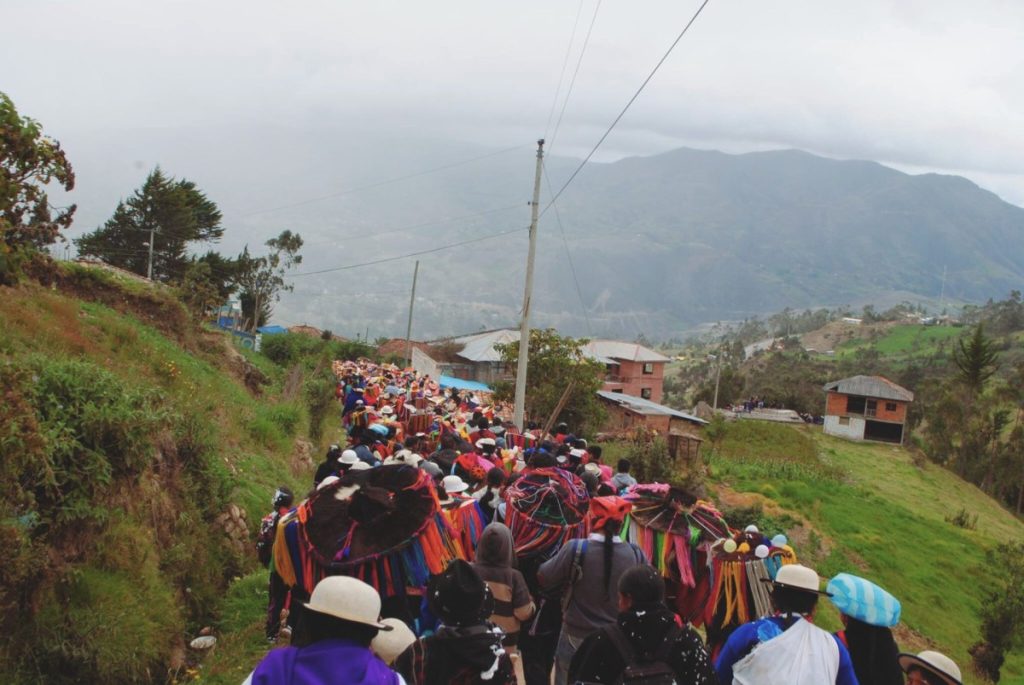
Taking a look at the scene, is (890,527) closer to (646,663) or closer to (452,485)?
(452,485)

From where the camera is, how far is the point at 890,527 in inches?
1050

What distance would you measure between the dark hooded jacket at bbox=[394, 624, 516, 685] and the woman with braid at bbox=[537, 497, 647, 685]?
0.98 meters

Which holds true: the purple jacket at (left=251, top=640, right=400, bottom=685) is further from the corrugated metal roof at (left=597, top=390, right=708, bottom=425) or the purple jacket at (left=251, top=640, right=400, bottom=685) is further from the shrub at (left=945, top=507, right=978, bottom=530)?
the corrugated metal roof at (left=597, top=390, right=708, bottom=425)

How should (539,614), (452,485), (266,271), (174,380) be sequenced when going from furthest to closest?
(266,271) → (174,380) → (452,485) → (539,614)

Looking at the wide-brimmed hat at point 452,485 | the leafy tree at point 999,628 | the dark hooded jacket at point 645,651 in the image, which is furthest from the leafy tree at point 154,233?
the dark hooded jacket at point 645,651

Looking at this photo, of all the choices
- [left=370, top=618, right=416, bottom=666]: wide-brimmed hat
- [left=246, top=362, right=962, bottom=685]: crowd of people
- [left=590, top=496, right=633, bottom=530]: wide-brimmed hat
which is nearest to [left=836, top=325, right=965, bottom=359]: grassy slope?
[left=246, top=362, right=962, bottom=685]: crowd of people

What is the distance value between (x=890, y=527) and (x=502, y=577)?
83.3 ft

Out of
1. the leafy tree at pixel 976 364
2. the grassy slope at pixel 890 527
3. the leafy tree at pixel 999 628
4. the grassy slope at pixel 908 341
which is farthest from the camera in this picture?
the grassy slope at pixel 908 341

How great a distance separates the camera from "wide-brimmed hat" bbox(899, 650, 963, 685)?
3.67m

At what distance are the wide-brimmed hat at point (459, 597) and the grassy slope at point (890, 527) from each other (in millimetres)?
10256

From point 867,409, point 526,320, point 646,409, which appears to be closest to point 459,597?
point 526,320

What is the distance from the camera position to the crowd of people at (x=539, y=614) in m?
2.90

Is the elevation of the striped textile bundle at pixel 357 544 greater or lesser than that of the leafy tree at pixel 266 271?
lesser

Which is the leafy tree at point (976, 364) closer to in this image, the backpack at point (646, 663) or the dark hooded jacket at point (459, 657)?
the backpack at point (646, 663)
